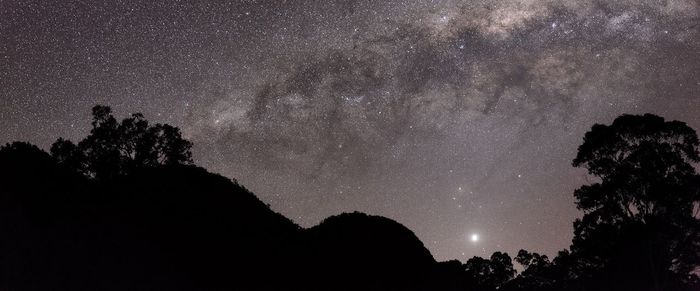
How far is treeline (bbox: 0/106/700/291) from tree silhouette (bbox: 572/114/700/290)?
7 centimetres

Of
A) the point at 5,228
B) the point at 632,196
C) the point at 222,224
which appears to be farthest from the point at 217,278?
the point at 632,196

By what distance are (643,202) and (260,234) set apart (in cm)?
2304

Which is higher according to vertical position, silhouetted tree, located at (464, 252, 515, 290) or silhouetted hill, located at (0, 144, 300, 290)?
silhouetted tree, located at (464, 252, 515, 290)

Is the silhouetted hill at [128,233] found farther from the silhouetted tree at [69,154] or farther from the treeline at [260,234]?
the silhouetted tree at [69,154]

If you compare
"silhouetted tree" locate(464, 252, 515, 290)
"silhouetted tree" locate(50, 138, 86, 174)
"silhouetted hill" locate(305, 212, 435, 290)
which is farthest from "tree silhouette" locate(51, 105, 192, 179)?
"silhouetted tree" locate(464, 252, 515, 290)

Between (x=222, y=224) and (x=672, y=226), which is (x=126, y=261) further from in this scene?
(x=672, y=226)

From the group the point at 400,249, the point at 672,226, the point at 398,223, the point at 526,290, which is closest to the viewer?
the point at 672,226

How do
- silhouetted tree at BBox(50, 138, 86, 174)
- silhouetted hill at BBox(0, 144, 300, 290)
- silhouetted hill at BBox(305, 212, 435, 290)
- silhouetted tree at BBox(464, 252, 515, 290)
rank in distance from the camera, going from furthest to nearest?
silhouetted tree at BBox(464, 252, 515, 290) < silhouetted tree at BBox(50, 138, 86, 174) < silhouetted hill at BBox(305, 212, 435, 290) < silhouetted hill at BBox(0, 144, 300, 290)

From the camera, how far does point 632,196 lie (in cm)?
3212

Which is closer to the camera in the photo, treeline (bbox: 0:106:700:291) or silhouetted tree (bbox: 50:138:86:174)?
treeline (bbox: 0:106:700:291)

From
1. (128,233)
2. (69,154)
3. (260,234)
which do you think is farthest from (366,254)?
(69,154)

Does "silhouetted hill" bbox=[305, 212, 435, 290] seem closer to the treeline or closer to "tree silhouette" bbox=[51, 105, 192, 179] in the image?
the treeline

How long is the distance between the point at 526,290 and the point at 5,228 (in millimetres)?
45989

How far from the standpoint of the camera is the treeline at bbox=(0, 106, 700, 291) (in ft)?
81.0
